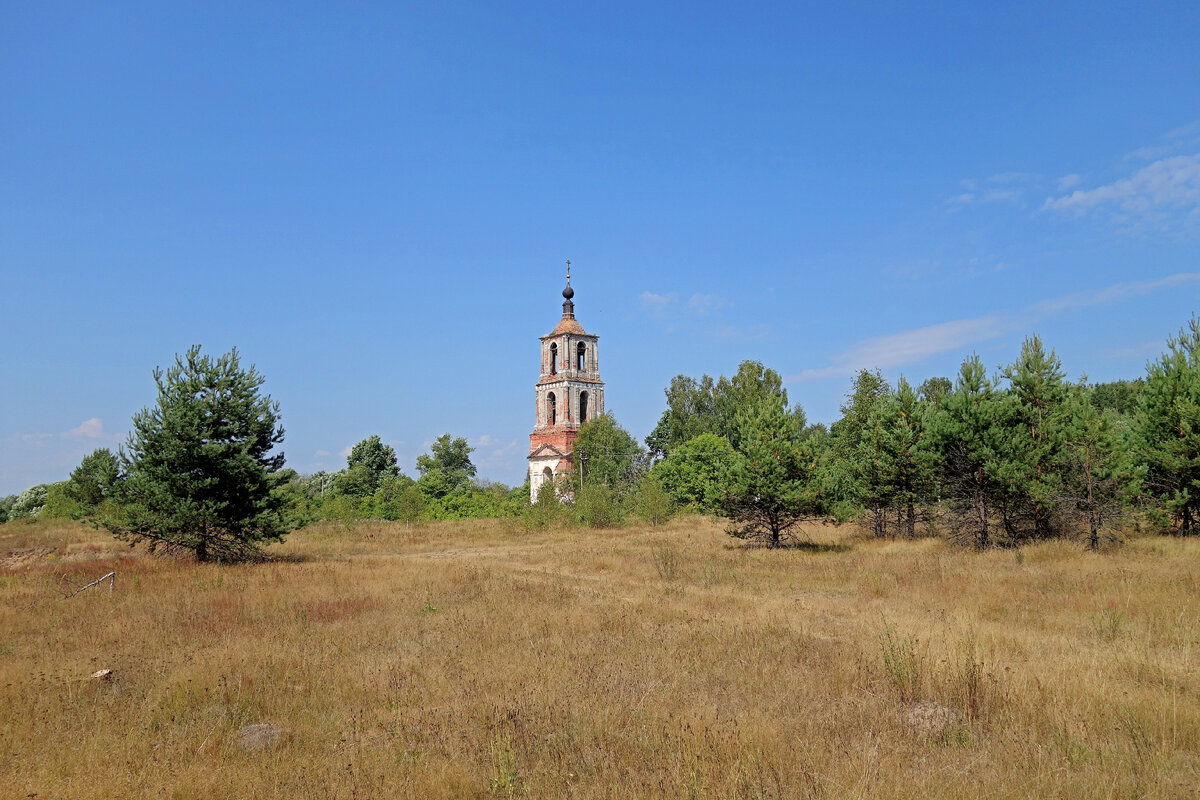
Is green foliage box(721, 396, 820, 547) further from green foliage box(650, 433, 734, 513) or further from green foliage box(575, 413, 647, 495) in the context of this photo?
green foliage box(575, 413, 647, 495)

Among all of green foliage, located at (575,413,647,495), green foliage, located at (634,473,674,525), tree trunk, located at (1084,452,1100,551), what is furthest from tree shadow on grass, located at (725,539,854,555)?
green foliage, located at (575,413,647,495)

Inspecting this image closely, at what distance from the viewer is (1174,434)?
20.3 meters

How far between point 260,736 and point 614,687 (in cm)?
373

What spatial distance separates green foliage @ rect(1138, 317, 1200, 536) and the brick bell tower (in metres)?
45.3

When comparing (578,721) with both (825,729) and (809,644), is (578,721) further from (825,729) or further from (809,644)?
(809,644)

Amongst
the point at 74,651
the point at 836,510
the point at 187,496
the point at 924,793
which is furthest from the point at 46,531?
the point at 924,793

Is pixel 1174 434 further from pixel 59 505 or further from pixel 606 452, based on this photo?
pixel 59 505

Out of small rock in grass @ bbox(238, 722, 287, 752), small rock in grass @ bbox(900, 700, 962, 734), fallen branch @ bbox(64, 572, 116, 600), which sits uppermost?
fallen branch @ bbox(64, 572, 116, 600)

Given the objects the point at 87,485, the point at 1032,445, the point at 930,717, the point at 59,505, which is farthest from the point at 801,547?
the point at 59,505

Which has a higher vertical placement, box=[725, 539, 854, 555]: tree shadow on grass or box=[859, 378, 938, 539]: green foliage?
box=[859, 378, 938, 539]: green foliage

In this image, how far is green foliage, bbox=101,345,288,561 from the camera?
18.5 m

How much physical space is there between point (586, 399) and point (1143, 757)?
2391 inches

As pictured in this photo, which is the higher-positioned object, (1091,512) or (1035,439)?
(1035,439)

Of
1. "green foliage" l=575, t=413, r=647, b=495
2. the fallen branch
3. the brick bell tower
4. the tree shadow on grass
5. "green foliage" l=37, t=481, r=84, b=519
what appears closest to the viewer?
the fallen branch
